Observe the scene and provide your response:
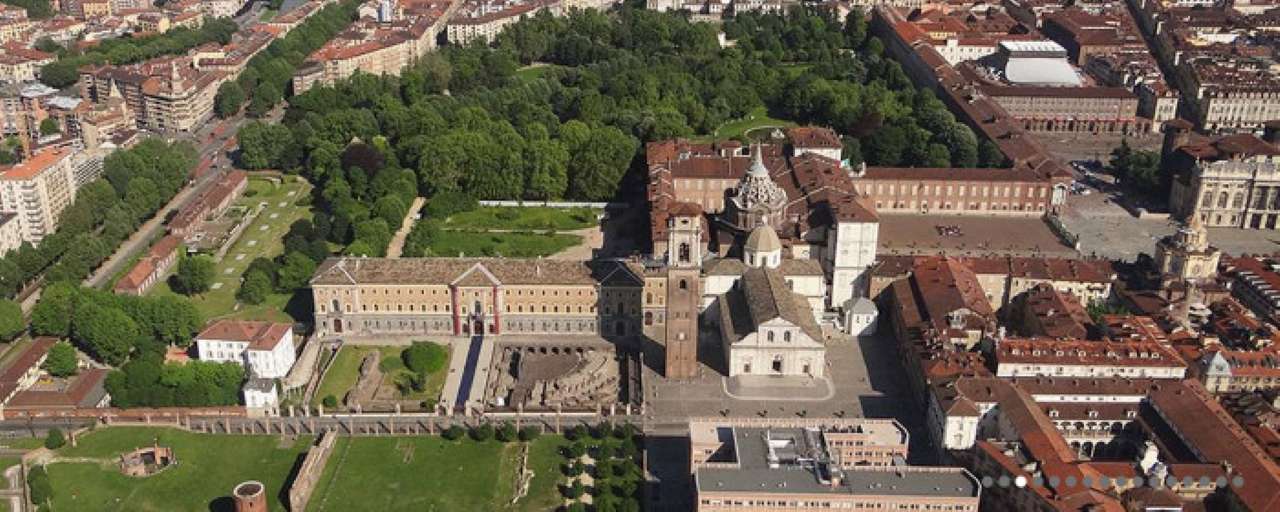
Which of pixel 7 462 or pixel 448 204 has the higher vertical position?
pixel 448 204

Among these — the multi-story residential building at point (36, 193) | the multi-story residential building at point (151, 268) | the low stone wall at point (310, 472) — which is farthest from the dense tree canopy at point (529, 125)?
the low stone wall at point (310, 472)

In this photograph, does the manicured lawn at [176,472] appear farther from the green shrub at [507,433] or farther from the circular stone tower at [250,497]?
the green shrub at [507,433]

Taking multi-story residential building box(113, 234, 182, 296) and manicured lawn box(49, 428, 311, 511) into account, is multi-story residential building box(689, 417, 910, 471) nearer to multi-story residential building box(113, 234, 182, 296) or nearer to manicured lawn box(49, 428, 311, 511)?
manicured lawn box(49, 428, 311, 511)

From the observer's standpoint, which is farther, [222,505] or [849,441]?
[222,505]

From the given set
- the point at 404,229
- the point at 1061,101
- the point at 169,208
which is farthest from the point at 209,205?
the point at 1061,101

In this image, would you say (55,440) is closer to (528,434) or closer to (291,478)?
(291,478)

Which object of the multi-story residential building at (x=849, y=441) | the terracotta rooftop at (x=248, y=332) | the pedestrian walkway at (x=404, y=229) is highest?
the multi-story residential building at (x=849, y=441)

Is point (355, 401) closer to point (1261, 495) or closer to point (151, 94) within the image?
point (1261, 495)
